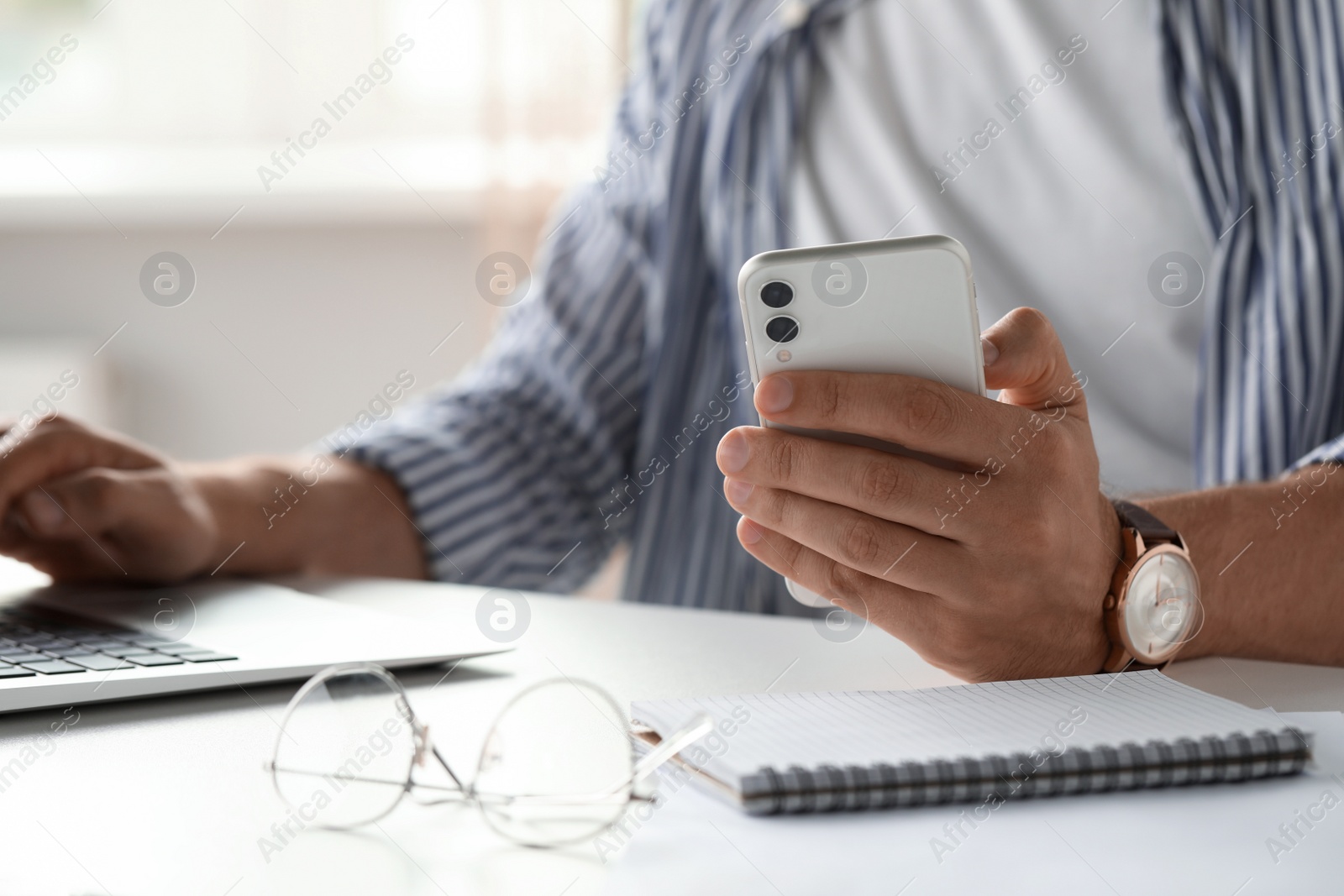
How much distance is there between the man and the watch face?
0.02 meters

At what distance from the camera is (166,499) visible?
0.82 metres

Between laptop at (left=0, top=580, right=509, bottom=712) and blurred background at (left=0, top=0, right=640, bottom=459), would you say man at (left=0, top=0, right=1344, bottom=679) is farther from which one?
blurred background at (left=0, top=0, right=640, bottom=459)

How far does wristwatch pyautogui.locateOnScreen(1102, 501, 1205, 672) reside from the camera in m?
0.55

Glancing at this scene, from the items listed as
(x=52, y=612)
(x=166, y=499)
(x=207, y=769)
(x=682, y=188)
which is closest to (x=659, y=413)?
(x=682, y=188)

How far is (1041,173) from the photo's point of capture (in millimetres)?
1028

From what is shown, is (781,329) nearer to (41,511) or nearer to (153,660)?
(153,660)

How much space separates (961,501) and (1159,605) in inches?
4.7
